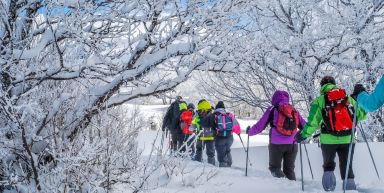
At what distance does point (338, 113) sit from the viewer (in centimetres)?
566

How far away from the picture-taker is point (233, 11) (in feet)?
14.2

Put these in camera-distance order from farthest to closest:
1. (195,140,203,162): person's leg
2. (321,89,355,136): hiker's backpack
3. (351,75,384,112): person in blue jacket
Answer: (195,140,203,162): person's leg, (321,89,355,136): hiker's backpack, (351,75,384,112): person in blue jacket

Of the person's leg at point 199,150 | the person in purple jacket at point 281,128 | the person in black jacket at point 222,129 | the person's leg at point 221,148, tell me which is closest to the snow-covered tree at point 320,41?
the person in black jacket at point 222,129

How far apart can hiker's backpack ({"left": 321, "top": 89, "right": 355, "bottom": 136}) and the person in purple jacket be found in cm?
110

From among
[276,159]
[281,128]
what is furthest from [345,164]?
[276,159]

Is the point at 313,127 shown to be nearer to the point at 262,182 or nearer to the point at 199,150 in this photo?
the point at 262,182

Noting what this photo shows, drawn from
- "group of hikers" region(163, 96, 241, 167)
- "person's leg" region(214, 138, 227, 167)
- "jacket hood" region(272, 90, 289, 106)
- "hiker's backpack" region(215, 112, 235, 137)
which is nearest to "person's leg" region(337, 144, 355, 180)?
"jacket hood" region(272, 90, 289, 106)

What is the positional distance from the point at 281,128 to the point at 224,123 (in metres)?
2.54

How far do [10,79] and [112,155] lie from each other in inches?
45.5

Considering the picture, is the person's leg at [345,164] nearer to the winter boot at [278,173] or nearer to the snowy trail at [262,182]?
the snowy trail at [262,182]

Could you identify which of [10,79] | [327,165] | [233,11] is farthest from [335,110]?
[10,79]

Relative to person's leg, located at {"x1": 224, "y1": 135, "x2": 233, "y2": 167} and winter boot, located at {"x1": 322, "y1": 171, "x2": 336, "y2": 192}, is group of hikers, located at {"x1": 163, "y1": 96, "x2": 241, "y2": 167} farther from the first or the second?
winter boot, located at {"x1": 322, "y1": 171, "x2": 336, "y2": 192}

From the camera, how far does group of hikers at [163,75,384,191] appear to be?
546 cm

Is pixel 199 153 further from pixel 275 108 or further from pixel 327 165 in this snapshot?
pixel 327 165
